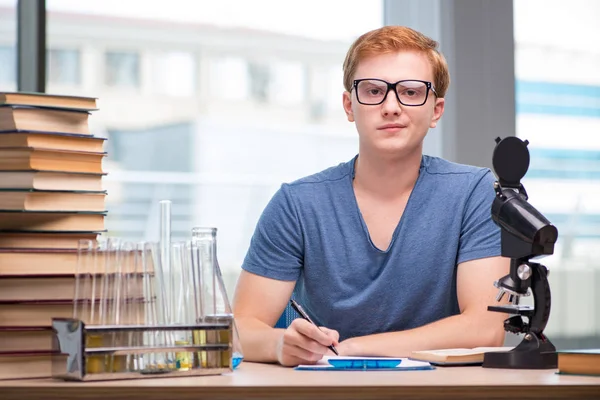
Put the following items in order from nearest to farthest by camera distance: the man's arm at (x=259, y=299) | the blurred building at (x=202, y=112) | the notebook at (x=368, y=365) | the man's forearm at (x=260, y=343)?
the notebook at (x=368, y=365) → the man's forearm at (x=260, y=343) → the man's arm at (x=259, y=299) → the blurred building at (x=202, y=112)

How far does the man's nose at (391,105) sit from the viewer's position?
6.38 feet

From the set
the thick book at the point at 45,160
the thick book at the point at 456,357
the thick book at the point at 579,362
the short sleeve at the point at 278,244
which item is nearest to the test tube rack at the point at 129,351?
the thick book at the point at 45,160

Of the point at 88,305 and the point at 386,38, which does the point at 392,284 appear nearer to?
the point at 386,38

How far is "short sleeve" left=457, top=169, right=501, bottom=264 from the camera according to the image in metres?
1.97

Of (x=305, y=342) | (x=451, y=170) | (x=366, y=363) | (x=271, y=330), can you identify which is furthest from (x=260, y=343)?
(x=451, y=170)

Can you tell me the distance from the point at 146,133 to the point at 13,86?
7751mm

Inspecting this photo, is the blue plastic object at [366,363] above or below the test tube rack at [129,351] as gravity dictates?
below

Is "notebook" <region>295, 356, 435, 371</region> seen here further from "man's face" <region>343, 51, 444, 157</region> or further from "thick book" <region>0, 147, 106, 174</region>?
"man's face" <region>343, 51, 444, 157</region>

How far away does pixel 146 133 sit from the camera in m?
10.5

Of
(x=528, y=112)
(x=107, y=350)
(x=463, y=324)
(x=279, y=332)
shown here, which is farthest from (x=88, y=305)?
(x=528, y=112)

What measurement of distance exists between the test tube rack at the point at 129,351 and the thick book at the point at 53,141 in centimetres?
30

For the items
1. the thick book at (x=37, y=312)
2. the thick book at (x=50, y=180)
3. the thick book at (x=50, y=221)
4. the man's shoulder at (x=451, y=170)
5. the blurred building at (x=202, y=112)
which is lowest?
the thick book at (x=37, y=312)

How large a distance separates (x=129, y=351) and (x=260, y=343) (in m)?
0.44

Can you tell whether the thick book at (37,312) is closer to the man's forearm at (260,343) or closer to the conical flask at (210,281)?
the conical flask at (210,281)
